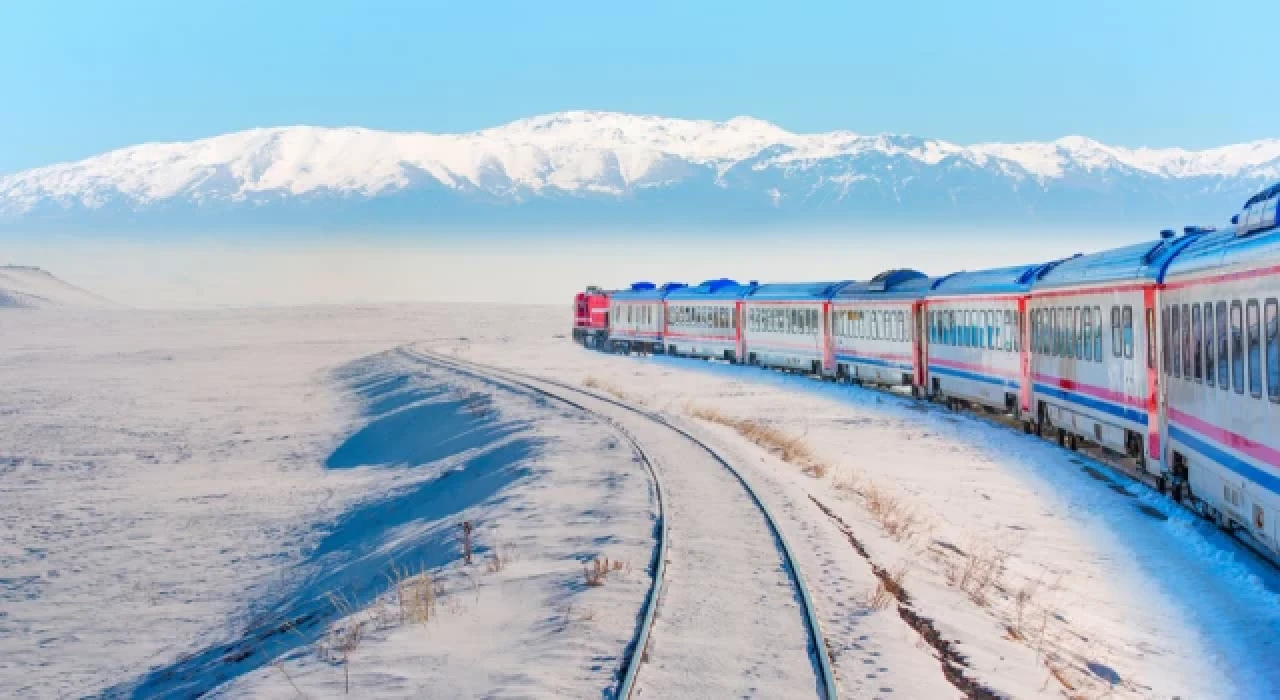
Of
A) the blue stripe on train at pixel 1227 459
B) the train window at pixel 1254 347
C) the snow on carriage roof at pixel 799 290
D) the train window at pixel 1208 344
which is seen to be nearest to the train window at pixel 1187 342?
the blue stripe on train at pixel 1227 459

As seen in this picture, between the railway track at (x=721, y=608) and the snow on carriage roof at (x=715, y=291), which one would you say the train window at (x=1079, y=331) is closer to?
the railway track at (x=721, y=608)

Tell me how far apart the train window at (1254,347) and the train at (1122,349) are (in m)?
0.02

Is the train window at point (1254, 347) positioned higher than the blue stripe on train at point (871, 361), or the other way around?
the train window at point (1254, 347)

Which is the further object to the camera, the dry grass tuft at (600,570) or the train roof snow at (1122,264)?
the train roof snow at (1122,264)

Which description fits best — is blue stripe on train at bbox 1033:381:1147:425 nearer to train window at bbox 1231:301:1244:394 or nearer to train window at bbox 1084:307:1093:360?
train window at bbox 1084:307:1093:360

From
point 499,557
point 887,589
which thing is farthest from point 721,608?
point 499,557

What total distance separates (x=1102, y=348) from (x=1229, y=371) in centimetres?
800

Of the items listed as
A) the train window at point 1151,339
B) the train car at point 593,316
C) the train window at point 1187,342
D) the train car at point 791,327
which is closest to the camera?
the train window at point 1187,342

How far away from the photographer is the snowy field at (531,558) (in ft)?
37.0

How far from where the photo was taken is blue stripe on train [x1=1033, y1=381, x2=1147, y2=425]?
2070cm

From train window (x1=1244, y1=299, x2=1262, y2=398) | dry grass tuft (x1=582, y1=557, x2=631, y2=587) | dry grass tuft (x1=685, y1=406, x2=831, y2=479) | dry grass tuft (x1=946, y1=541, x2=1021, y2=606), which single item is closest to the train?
train window (x1=1244, y1=299, x2=1262, y2=398)

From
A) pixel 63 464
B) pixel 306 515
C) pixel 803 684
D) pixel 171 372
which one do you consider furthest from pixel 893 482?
pixel 171 372

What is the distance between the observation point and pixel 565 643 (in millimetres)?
10930

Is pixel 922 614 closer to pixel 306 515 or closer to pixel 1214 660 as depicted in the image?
pixel 1214 660
